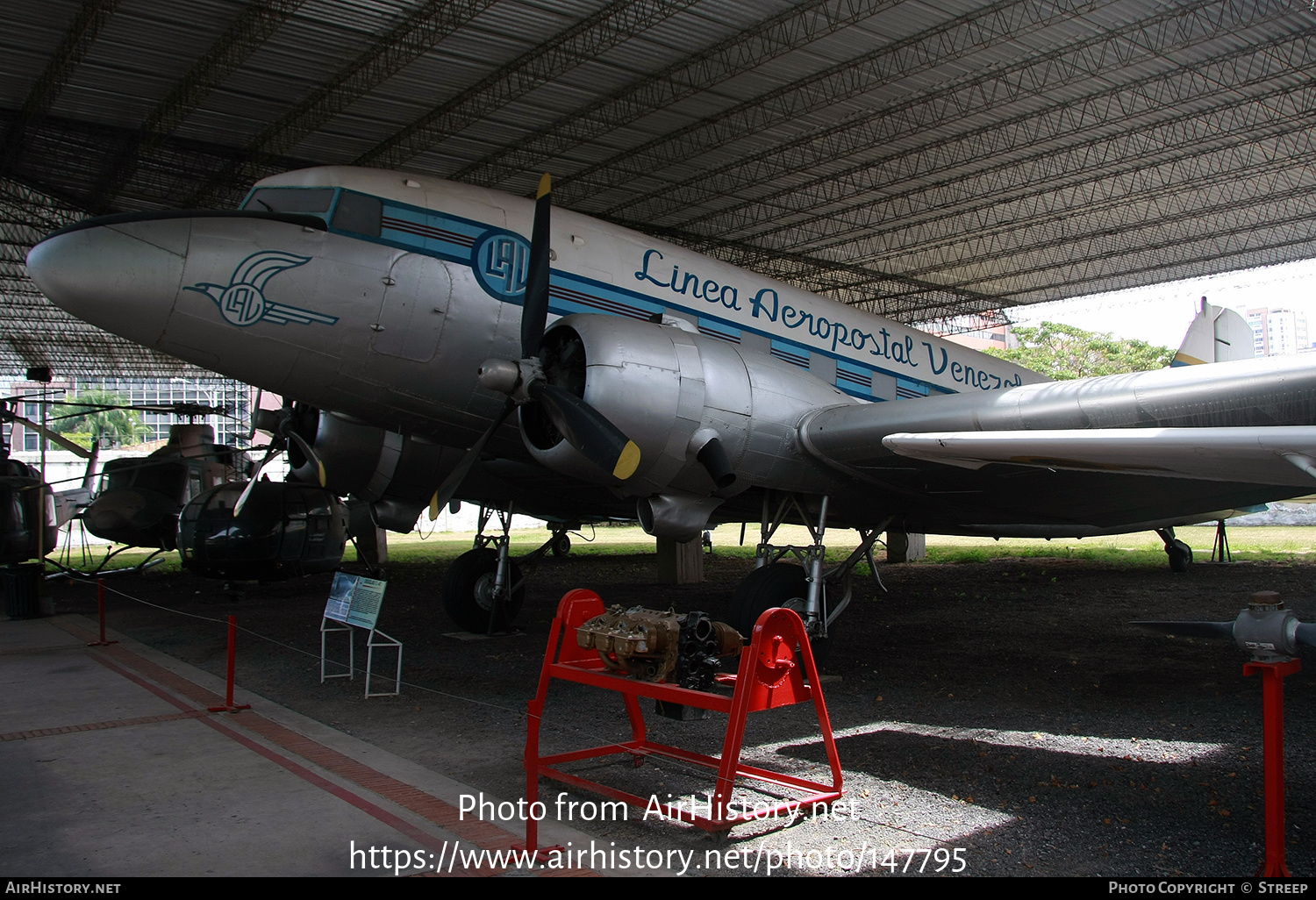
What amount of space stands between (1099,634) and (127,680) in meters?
10.6

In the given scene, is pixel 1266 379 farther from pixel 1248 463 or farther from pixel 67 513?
pixel 67 513

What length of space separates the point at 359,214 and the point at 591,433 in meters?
3.19

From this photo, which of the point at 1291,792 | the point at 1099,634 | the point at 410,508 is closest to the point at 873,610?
the point at 1099,634

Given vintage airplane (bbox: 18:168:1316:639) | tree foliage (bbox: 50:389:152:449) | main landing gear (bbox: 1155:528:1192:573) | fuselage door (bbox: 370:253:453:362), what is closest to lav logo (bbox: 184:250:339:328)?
vintage airplane (bbox: 18:168:1316:639)

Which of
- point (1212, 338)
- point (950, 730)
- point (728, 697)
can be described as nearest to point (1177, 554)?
point (1212, 338)

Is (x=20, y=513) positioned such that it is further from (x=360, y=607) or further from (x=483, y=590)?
(x=360, y=607)

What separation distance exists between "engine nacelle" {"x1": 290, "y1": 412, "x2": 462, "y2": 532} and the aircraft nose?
3.47 metres

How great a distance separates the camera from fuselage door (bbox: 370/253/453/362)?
25.5ft

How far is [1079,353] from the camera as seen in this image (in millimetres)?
54938

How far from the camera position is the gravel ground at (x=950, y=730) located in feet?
14.0

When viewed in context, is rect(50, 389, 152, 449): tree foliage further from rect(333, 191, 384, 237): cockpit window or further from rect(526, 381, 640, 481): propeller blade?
rect(526, 381, 640, 481): propeller blade

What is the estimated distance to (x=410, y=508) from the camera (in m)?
11.2

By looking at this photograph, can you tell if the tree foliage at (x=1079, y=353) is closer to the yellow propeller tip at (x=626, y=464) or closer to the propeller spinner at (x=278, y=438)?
the propeller spinner at (x=278, y=438)

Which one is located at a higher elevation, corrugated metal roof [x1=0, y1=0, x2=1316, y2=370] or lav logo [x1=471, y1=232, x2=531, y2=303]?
corrugated metal roof [x1=0, y1=0, x2=1316, y2=370]
